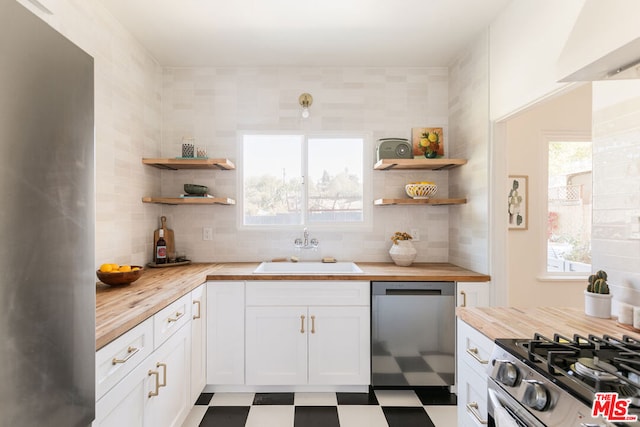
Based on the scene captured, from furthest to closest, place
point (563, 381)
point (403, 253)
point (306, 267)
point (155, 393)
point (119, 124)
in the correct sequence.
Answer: point (306, 267), point (403, 253), point (119, 124), point (155, 393), point (563, 381)

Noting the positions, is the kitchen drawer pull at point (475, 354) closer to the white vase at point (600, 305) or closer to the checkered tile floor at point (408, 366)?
the white vase at point (600, 305)

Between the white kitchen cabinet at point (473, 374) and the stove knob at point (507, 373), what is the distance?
0.20m

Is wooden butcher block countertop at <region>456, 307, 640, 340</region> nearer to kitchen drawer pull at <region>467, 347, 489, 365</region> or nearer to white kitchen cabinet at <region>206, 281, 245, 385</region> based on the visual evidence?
kitchen drawer pull at <region>467, 347, 489, 365</region>

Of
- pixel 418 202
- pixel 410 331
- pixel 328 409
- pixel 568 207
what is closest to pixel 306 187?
pixel 418 202

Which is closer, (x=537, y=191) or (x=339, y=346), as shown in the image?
(x=339, y=346)

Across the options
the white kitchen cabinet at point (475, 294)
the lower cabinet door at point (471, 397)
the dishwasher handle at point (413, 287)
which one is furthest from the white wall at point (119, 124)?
the white kitchen cabinet at point (475, 294)

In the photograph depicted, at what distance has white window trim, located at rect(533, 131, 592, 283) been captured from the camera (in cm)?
321

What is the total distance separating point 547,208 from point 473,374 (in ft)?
8.17

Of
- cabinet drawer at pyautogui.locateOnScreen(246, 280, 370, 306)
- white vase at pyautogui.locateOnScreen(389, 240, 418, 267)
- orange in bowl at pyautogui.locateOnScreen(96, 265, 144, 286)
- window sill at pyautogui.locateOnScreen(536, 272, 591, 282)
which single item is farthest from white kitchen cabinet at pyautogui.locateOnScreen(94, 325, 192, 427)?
window sill at pyautogui.locateOnScreen(536, 272, 591, 282)

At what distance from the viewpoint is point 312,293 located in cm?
240

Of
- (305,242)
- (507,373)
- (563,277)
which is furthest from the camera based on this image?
(563,277)

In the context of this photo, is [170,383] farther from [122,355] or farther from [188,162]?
[188,162]

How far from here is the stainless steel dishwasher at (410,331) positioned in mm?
2383

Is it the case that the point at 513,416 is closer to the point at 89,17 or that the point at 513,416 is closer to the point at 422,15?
the point at 422,15
